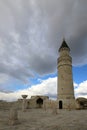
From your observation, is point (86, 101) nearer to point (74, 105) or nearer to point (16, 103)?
point (74, 105)

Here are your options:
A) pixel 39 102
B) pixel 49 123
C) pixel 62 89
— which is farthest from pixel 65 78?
pixel 49 123

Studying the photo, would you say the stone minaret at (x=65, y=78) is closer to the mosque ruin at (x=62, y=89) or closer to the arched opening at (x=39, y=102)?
the mosque ruin at (x=62, y=89)

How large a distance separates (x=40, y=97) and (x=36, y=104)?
198 cm

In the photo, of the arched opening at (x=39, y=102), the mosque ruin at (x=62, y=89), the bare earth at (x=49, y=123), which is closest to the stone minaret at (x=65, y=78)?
the mosque ruin at (x=62, y=89)

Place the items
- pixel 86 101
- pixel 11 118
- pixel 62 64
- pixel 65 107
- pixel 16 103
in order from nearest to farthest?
1. pixel 11 118
2. pixel 65 107
3. pixel 86 101
4. pixel 16 103
5. pixel 62 64

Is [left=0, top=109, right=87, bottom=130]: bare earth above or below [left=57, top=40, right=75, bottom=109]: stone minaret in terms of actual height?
below

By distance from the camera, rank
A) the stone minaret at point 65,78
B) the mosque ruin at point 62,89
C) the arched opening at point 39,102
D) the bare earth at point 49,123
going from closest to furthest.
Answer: the bare earth at point 49,123 < the mosque ruin at point 62,89 < the stone minaret at point 65,78 < the arched opening at point 39,102

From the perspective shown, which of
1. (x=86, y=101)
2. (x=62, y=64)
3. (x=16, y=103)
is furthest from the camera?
(x=62, y=64)

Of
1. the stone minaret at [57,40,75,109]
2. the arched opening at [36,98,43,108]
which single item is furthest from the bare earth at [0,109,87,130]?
the arched opening at [36,98,43,108]

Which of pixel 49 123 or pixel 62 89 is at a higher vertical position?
pixel 62 89

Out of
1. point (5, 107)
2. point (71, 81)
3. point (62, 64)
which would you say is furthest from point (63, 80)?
point (5, 107)

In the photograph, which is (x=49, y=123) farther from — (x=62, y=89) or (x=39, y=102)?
(x=39, y=102)

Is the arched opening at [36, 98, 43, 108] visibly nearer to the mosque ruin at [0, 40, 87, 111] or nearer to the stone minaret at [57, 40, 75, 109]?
the mosque ruin at [0, 40, 87, 111]

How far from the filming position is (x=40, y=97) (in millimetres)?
33844
